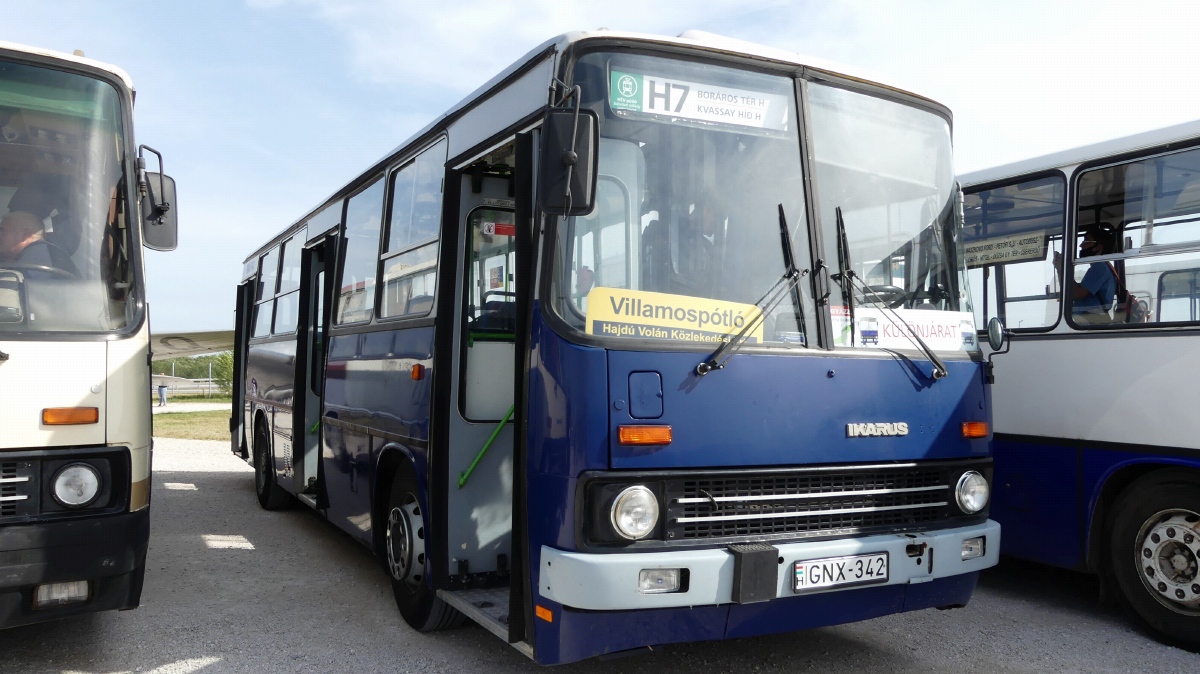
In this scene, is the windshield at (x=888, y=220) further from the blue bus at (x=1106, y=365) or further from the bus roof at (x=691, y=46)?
the blue bus at (x=1106, y=365)

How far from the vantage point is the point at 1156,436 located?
575 centimetres

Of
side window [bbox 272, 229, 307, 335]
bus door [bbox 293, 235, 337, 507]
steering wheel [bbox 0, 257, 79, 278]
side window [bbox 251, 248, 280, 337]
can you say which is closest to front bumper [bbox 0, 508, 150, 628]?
steering wheel [bbox 0, 257, 79, 278]

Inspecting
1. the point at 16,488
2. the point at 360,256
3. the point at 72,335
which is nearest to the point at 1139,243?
the point at 360,256

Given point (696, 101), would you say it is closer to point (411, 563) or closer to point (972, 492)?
point (972, 492)

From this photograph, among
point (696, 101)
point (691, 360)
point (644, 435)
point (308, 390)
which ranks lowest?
point (644, 435)

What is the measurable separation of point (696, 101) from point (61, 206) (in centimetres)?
306

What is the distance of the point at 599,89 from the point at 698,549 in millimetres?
1973

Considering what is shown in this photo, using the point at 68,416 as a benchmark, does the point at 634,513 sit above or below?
below

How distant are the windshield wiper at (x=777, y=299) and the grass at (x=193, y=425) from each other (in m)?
20.2

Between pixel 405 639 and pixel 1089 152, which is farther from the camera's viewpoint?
pixel 1089 152

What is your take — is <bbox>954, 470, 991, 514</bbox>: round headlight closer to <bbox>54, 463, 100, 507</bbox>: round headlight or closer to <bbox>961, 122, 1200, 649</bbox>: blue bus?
<bbox>961, 122, 1200, 649</bbox>: blue bus

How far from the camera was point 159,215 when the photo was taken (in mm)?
5137

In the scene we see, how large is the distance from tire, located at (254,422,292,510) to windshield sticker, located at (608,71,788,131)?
7.29m

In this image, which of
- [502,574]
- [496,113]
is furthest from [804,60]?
[502,574]
